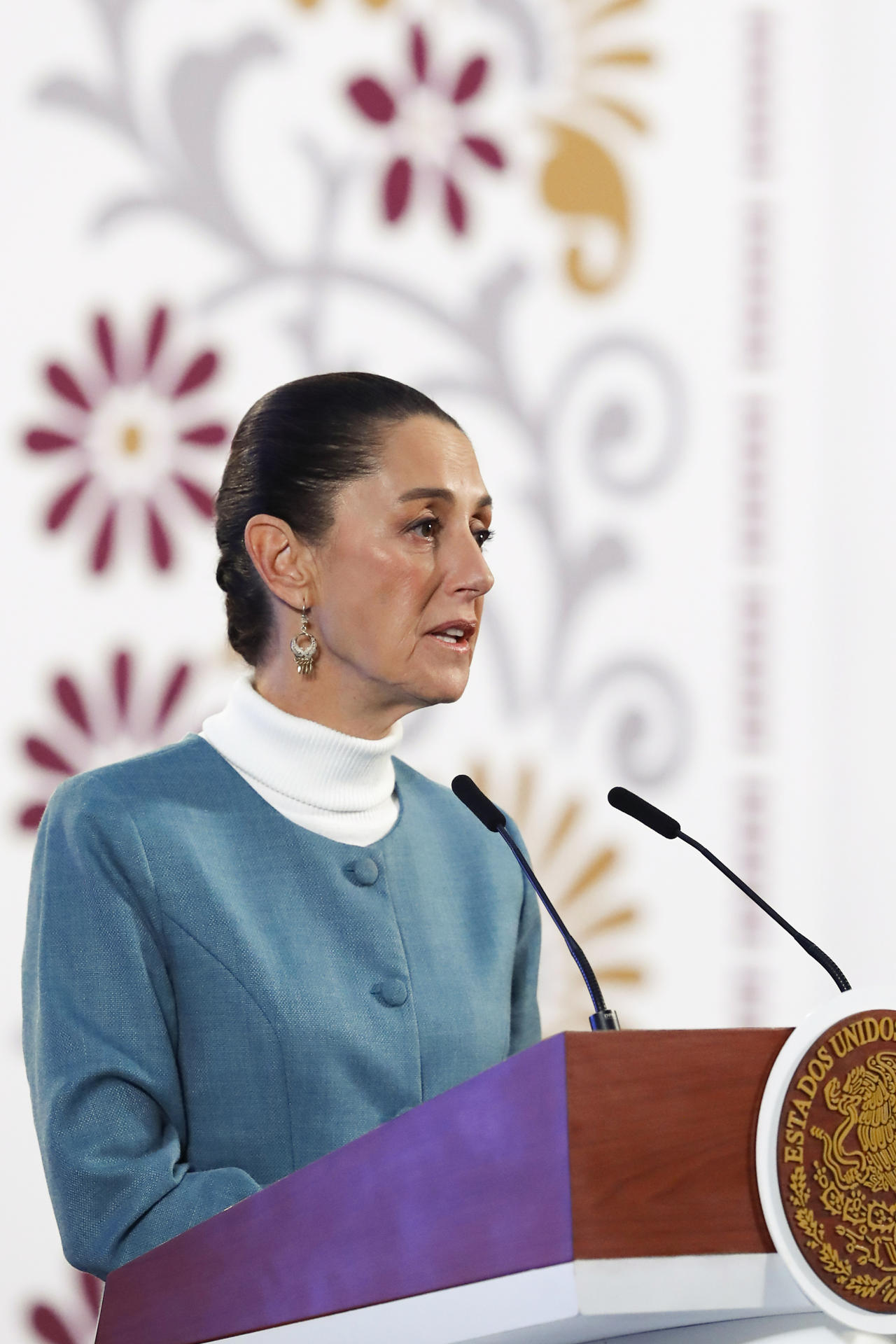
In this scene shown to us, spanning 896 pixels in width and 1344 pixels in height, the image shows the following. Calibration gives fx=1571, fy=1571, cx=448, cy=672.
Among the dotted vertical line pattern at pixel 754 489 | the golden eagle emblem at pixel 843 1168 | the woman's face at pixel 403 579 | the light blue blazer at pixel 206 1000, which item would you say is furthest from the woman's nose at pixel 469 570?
the dotted vertical line pattern at pixel 754 489

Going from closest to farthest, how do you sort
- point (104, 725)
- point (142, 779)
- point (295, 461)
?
point (142, 779), point (295, 461), point (104, 725)

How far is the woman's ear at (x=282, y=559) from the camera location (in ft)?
5.70

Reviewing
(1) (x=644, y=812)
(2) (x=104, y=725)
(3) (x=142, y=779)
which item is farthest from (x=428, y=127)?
(1) (x=644, y=812)

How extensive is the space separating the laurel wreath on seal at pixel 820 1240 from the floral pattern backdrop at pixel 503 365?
5.91 feet

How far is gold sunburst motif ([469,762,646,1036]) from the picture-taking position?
2684mm

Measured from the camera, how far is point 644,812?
4.17 feet

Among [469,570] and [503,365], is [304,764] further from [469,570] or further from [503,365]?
[503,365]

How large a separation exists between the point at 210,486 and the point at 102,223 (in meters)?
0.47

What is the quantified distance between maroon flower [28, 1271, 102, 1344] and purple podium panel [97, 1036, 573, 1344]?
50.6 inches

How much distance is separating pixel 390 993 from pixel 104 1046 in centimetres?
30

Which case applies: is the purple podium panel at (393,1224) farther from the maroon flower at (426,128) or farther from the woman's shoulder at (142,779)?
the maroon flower at (426,128)

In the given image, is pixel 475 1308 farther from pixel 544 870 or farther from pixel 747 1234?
pixel 544 870

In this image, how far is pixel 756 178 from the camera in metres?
2.89

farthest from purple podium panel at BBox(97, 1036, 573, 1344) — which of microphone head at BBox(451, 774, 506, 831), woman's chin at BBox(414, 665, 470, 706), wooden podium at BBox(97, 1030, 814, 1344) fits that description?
woman's chin at BBox(414, 665, 470, 706)
